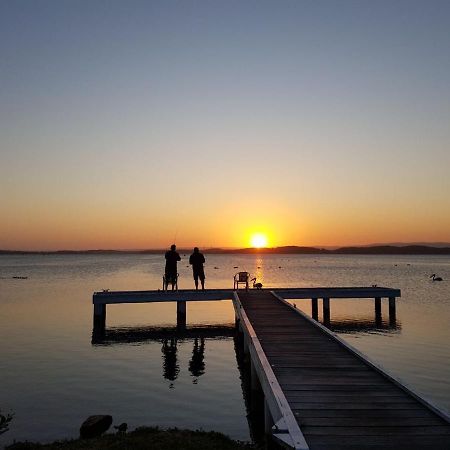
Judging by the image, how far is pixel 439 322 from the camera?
27.6 metres

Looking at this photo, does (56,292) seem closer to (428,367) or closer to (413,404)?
(428,367)

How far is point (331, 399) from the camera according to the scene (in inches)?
295

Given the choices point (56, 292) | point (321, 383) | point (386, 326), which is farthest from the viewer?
point (56, 292)

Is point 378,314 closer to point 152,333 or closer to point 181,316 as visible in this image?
point 181,316

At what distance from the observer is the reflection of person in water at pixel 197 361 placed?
16.0 m

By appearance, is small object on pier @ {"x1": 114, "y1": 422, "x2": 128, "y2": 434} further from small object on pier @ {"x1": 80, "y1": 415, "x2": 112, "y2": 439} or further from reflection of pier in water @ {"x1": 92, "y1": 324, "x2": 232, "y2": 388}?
reflection of pier in water @ {"x1": 92, "y1": 324, "x2": 232, "y2": 388}

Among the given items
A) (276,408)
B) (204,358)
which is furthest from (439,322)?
(276,408)

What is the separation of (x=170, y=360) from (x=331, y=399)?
1141 cm

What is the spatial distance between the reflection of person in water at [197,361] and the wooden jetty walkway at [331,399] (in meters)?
3.58

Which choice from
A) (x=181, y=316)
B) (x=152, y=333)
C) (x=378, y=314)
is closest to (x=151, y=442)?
(x=152, y=333)

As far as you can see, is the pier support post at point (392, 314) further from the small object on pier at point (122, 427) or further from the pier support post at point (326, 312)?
the small object on pier at point (122, 427)

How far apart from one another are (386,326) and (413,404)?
786 inches

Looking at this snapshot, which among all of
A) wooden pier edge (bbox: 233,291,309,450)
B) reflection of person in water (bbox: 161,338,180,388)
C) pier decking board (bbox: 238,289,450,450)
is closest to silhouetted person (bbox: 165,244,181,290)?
reflection of person in water (bbox: 161,338,180,388)

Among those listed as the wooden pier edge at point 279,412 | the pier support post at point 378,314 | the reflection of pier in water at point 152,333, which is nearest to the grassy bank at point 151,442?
the wooden pier edge at point 279,412
